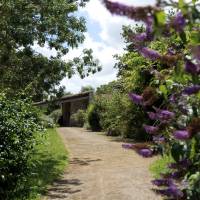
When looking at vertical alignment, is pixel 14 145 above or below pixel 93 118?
below

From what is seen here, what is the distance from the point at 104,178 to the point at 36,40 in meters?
6.77

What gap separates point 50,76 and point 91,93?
3152 cm

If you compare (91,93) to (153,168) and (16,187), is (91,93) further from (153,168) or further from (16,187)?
(16,187)

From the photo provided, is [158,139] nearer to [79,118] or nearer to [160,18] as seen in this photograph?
[160,18]

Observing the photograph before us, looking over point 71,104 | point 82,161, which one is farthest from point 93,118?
point 82,161

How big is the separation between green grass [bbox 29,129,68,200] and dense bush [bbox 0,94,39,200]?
0.37m

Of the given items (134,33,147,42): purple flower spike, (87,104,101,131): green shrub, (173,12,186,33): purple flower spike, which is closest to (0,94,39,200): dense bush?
(134,33,147,42): purple flower spike

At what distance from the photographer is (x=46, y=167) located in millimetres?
15219

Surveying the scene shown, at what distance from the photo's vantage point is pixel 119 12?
2.58m

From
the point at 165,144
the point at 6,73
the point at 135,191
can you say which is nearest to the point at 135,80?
the point at 6,73

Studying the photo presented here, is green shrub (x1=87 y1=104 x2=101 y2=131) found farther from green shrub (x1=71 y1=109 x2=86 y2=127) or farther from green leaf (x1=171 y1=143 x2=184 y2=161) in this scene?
green leaf (x1=171 y1=143 x2=184 y2=161)

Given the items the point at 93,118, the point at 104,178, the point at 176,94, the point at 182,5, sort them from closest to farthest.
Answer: the point at 182,5 < the point at 176,94 < the point at 104,178 < the point at 93,118

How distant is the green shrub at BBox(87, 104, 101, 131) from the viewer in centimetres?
3731

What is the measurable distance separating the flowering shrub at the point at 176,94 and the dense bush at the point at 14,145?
539 centimetres
